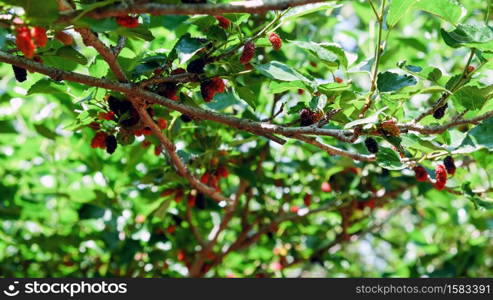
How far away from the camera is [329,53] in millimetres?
1676

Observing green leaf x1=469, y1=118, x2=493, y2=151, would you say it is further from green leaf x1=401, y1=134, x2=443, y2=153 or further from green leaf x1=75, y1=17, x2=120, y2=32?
green leaf x1=75, y1=17, x2=120, y2=32

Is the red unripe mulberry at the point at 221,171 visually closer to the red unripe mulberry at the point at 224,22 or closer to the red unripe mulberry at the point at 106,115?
the red unripe mulberry at the point at 106,115

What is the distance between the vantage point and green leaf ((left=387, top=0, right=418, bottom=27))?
140 cm

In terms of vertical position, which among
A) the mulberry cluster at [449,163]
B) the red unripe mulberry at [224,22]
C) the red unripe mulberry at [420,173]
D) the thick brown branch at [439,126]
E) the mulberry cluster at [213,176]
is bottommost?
the mulberry cluster at [213,176]

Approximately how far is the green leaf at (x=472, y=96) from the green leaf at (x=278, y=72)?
0.43 meters

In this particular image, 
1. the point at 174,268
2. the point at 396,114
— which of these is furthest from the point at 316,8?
the point at 174,268

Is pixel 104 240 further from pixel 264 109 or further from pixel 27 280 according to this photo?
pixel 264 109

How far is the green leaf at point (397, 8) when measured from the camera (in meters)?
1.40

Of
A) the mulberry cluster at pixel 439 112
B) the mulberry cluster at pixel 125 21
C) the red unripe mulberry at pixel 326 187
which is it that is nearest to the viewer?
the mulberry cluster at pixel 125 21

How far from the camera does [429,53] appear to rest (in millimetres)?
2836

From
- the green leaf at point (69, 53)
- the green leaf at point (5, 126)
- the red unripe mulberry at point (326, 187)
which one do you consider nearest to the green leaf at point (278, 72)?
Result: the green leaf at point (69, 53)

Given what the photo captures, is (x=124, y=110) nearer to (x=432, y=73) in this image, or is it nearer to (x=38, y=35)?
(x=38, y=35)

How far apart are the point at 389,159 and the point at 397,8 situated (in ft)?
1.33

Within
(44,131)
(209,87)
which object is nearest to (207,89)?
(209,87)
